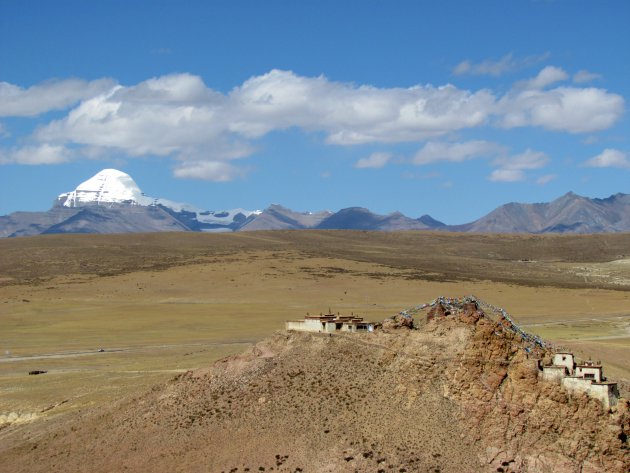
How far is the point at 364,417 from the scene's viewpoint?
36250 mm

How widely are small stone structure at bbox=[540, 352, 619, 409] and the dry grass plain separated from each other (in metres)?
12.0

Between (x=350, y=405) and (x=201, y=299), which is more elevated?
(x=201, y=299)

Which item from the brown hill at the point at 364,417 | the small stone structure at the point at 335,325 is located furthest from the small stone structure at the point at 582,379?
the small stone structure at the point at 335,325

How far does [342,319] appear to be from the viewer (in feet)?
141

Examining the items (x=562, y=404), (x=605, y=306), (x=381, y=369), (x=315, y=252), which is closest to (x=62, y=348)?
(x=381, y=369)

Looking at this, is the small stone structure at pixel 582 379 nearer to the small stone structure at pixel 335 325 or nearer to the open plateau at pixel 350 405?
the open plateau at pixel 350 405

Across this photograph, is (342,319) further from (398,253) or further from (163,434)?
(398,253)

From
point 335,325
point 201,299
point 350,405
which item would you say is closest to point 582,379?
point 350,405

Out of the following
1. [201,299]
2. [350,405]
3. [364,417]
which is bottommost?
[364,417]

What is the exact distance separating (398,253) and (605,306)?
251 ft

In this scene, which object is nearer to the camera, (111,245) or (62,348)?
(62,348)

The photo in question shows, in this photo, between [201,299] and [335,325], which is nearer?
[335,325]

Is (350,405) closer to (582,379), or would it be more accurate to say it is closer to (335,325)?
(335,325)

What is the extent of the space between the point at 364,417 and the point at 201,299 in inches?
3645
